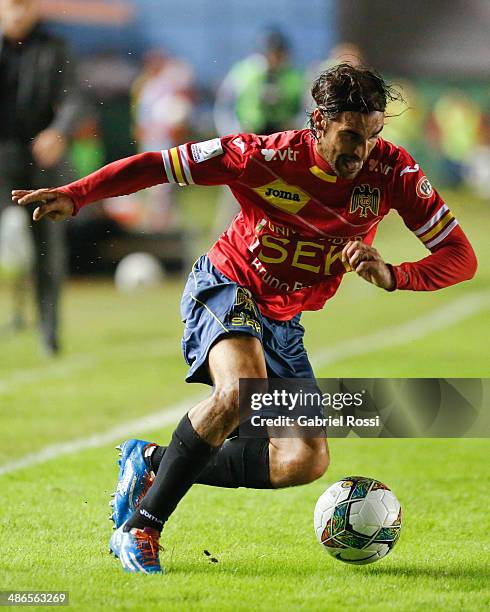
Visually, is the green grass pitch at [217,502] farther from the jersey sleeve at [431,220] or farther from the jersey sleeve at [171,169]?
the jersey sleeve at [171,169]

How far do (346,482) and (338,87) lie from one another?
156 cm

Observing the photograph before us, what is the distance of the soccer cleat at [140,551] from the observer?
4488mm

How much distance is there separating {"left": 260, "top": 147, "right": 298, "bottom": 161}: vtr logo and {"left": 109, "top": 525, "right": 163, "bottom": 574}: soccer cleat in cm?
149

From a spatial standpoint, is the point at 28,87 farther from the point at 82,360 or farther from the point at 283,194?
the point at 283,194

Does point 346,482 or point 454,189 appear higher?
point 454,189

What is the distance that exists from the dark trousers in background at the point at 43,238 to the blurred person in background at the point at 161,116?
24.3 feet

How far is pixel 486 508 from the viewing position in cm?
581

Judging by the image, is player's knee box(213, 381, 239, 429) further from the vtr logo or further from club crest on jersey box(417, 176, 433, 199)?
club crest on jersey box(417, 176, 433, 199)

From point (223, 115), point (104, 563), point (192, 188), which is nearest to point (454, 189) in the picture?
point (192, 188)

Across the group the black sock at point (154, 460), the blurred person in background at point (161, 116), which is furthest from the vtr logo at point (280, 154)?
the blurred person in background at point (161, 116)

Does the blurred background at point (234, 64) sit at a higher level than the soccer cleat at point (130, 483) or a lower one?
higher

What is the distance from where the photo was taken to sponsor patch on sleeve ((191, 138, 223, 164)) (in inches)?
192

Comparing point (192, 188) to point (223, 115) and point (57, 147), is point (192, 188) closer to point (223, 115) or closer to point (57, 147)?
point (223, 115)

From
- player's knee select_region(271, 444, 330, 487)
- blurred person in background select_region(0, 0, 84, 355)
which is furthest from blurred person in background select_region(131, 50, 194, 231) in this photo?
player's knee select_region(271, 444, 330, 487)
